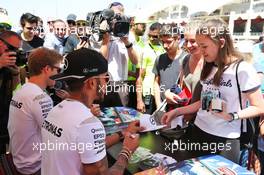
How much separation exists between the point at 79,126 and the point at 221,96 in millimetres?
831

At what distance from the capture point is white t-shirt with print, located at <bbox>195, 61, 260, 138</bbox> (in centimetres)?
152

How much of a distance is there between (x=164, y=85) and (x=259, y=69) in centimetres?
87

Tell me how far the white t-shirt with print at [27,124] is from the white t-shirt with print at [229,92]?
3.08 ft

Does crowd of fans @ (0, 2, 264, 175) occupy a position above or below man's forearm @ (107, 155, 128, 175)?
above

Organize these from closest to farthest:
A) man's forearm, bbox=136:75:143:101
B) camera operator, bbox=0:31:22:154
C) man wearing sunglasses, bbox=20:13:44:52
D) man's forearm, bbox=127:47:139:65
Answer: camera operator, bbox=0:31:22:154 → man's forearm, bbox=127:47:139:65 → man's forearm, bbox=136:75:143:101 → man wearing sunglasses, bbox=20:13:44:52

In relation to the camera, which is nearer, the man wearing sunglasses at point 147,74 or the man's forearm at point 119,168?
the man's forearm at point 119,168

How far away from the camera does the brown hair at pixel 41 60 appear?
1879 mm

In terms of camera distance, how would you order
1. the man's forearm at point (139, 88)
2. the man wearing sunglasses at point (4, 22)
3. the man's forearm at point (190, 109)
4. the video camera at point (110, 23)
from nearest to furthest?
1. the man's forearm at point (190, 109)
2. the video camera at point (110, 23)
3. the man wearing sunglasses at point (4, 22)
4. the man's forearm at point (139, 88)

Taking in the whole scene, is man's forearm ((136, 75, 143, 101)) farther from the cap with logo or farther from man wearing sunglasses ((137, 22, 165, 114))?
the cap with logo

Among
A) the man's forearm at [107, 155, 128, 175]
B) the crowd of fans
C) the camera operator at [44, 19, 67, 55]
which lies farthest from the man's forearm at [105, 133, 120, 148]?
the camera operator at [44, 19, 67, 55]

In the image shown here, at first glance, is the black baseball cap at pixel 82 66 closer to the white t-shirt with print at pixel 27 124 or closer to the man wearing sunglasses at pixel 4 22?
the white t-shirt with print at pixel 27 124

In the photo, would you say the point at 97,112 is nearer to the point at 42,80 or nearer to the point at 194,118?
the point at 42,80

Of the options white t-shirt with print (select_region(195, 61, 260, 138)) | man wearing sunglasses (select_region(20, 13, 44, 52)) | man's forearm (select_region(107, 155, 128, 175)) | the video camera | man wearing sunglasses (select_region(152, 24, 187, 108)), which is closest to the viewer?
man's forearm (select_region(107, 155, 128, 175))

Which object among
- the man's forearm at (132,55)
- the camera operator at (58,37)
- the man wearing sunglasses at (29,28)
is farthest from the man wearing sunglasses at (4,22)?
the man's forearm at (132,55)
